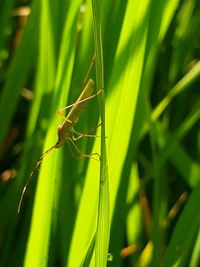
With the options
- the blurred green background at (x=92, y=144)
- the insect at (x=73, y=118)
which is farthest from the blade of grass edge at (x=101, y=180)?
the insect at (x=73, y=118)

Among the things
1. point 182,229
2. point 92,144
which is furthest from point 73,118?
point 182,229

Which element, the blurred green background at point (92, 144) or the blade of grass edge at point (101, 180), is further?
the blurred green background at point (92, 144)

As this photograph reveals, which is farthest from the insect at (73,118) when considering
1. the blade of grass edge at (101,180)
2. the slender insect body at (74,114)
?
the blade of grass edge at (101,180)

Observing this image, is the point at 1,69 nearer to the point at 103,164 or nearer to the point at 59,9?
the point at 59,9

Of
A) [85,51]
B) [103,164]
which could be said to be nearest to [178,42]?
[85,51]

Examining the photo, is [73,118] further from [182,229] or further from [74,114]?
[182,229]

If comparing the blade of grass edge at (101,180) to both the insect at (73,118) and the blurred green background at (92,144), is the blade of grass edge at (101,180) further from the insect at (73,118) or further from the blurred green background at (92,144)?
the insect at (73,118)

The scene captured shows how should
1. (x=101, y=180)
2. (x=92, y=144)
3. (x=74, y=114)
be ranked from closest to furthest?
1. (x=101, y=180)
2. (x=74, y=114)
3. (x=92, y=144)

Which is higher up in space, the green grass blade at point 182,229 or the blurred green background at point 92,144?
the blurred green background at point 92,144

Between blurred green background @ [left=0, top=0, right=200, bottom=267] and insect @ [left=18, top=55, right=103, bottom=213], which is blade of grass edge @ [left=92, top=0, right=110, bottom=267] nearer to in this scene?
blurred green background @ [left=0, top=0, right=200, bottom=267]

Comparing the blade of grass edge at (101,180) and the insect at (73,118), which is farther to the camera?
the insect at (73,118)

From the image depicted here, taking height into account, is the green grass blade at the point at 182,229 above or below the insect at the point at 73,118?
below
